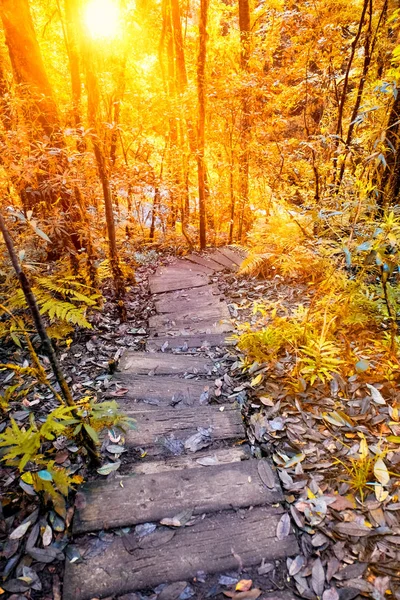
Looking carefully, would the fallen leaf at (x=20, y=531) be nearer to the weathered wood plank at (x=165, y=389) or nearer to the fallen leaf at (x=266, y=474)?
the weathered wood plank at (x=165, y=389)

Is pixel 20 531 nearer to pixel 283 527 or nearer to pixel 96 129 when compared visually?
pixel 283 527

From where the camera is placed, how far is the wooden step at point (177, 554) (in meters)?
1.50

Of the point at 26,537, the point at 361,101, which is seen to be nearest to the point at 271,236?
the point at 361,101

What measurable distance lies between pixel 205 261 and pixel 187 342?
336 cm

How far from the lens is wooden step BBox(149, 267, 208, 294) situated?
220 inches

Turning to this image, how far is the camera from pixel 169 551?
5.26 feet

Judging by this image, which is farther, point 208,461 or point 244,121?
point 244,121

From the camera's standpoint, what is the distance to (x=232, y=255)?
680cm

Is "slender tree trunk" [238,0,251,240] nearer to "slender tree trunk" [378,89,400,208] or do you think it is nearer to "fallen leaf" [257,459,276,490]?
"slender tree trunk" [378,89,400,208]

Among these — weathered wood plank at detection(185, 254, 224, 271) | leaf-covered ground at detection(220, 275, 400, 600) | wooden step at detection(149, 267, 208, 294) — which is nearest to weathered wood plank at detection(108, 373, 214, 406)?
leaf-covered ground at detection(220, 275, 400, 600)

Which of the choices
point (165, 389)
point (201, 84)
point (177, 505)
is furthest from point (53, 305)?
point (201, 84)

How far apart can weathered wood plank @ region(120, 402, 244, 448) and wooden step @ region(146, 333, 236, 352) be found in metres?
1.10

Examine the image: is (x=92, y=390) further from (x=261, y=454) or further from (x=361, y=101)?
(x=361, y=101)

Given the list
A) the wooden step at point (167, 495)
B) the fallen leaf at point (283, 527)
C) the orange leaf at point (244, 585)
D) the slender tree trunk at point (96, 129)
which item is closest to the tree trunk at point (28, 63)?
the slender tree trunk at point (96, 129)
